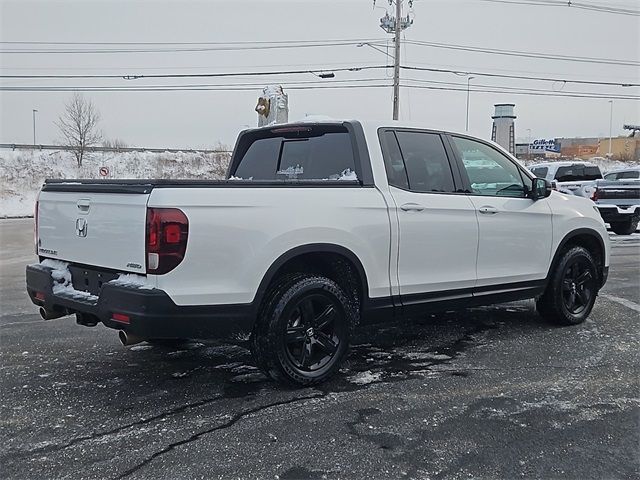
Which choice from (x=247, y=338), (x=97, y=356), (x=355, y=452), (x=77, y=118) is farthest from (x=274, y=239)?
(x=77, y=118)

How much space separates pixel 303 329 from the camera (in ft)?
14.5

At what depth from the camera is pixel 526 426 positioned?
383 centimetres

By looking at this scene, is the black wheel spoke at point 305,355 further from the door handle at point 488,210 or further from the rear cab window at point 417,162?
the door handle at point 488,210

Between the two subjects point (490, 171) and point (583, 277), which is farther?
point (583, 277)

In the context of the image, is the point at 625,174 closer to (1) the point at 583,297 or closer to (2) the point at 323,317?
(1) the point at 583,297

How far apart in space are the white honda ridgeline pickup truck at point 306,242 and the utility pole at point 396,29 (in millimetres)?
27107

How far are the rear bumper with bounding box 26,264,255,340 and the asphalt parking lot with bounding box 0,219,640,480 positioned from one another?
0.53 meters

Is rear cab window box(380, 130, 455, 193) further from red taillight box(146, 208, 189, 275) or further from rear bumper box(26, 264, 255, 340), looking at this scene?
red taillight box(146, 208, 189, 275)

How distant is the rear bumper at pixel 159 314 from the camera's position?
12.3ft

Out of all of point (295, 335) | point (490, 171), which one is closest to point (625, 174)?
point (490, 171)

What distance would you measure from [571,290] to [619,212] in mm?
11415

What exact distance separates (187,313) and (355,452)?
4.32ft

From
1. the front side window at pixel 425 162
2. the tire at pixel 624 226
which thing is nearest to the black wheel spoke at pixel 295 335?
the front side window at pixel 425 162

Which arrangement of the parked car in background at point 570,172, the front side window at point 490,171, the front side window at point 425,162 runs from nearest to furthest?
the front side window at point 425,162 → the front side window at point 490,171 → the parked car in background at point 570,172
